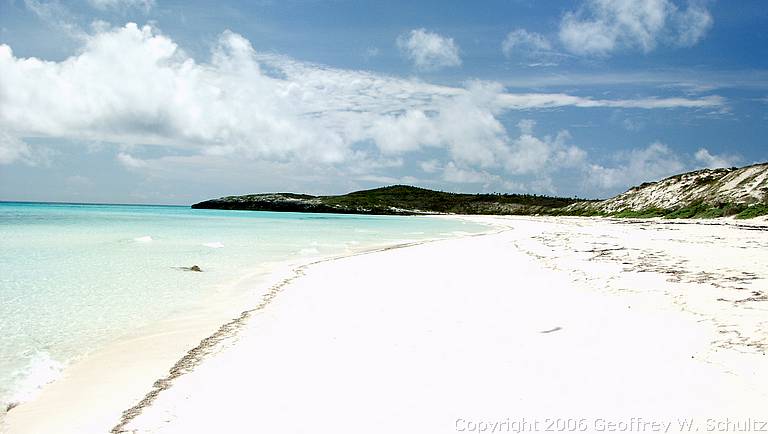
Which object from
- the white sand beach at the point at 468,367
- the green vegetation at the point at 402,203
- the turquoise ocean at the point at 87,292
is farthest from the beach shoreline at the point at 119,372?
the green vegetation at the point at 402,203

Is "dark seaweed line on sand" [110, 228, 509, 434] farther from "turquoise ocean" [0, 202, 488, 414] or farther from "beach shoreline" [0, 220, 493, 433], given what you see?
"turquoise ocean" [0, 202, 488, 414]

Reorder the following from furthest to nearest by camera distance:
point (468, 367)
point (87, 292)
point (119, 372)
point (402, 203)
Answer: point (402, 203) < point (87, 292) < point (119, 372) < point (468, 367)

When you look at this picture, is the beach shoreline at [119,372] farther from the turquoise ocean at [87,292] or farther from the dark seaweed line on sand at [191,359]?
the turquoise ocean at [87,292]

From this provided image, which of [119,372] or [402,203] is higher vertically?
[402,203]

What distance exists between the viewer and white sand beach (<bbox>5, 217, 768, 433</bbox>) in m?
4.48

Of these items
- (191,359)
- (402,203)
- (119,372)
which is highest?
(402,203)

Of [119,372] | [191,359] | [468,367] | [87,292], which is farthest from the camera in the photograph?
[87,292]

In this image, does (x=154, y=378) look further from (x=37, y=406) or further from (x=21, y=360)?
(x=21, y=360)

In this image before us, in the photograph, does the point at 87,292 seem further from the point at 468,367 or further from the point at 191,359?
the point at 468,367

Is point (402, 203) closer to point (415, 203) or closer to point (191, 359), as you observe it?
point (415, 203)

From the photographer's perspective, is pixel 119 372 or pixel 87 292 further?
pixel 87 292

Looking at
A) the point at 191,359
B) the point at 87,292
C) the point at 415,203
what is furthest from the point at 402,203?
the point at 191,359

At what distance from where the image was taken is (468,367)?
574 centimetres

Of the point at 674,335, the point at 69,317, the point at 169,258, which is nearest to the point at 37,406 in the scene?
the point at 69,317
